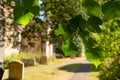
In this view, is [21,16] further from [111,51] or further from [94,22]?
[111,51]

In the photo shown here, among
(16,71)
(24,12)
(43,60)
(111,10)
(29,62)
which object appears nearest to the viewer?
(111,10)

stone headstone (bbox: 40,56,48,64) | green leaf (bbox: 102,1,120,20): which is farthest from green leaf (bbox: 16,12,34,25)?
stone headstone (bbox: 40,56,48,64)

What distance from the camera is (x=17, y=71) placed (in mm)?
20078

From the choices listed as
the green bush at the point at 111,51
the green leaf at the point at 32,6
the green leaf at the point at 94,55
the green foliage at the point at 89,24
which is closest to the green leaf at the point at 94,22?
the green foliage at the point at 89,24

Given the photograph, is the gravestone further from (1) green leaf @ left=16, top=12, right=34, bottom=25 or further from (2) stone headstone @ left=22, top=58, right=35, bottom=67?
(1) green leaf @ left=16, top=12, right=34, bottom=25

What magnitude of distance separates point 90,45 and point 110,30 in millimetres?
11408

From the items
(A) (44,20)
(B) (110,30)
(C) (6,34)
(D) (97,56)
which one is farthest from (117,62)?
(D) (97,56)

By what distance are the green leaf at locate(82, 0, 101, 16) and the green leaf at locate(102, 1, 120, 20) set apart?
35 millimetres

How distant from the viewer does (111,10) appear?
1742 millimetres

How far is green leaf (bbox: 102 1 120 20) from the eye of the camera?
174 cm

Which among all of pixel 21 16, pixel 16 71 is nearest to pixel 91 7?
pixel 21 16

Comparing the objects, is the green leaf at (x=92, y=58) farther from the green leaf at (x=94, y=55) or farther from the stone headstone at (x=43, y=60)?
the stone headstone at (x=43, y=60)

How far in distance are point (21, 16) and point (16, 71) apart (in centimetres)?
1846

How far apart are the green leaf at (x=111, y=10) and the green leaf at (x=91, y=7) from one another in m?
0.04
